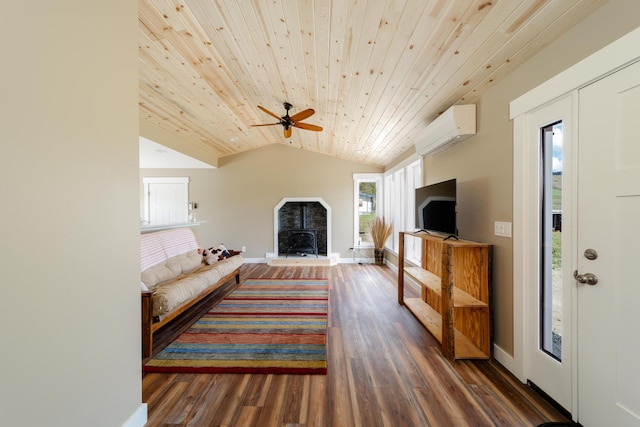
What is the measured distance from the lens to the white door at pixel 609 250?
3.69 ft

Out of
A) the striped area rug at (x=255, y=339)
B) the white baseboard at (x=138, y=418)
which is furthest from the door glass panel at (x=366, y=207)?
the white baseboard at (x=138, y=418)

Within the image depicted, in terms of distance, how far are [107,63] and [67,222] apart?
79 cm

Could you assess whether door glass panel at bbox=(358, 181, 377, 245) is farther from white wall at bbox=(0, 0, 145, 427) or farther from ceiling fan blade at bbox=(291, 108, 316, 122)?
white wall at bbox=(0, 0, 145, 427)

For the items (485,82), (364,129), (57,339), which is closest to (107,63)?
(57,339)

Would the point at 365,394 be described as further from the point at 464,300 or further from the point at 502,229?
the point at 502,229

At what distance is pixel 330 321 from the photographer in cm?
268

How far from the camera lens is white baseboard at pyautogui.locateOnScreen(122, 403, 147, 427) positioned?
1.31 meters

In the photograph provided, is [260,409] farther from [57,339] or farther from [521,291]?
[521,291]

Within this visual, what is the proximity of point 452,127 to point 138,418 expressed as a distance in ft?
10.1

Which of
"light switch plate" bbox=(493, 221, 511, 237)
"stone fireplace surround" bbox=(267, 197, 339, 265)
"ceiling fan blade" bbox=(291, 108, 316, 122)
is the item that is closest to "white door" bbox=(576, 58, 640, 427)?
"light switch plate" bbox=(493, 221, 511, 237)

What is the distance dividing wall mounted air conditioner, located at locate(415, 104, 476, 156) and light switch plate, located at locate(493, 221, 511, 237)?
846 millimetres

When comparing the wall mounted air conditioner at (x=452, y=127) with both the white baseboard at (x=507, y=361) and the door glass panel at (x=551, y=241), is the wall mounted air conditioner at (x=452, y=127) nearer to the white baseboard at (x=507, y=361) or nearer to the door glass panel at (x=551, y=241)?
the door glass panel at (x=551, y=241)

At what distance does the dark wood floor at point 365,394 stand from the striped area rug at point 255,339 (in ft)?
0.27

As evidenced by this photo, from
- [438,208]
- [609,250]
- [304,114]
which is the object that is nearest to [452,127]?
[438,208]
